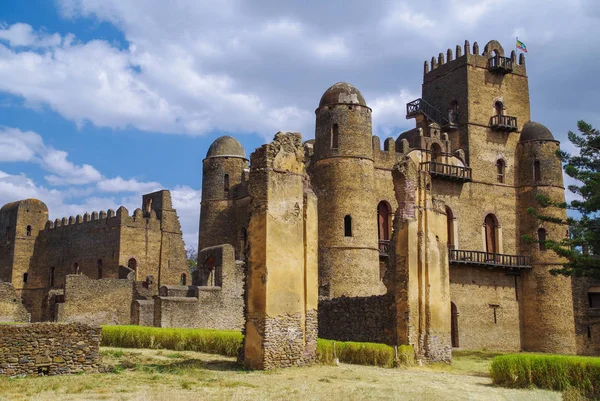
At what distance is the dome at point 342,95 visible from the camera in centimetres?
3036

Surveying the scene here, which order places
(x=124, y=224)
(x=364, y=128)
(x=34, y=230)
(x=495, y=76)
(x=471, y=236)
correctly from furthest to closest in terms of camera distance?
(x=34, y=230) < (x=124, y=224) < (x=495, y=76) < (x=471, y=236) < (x=364, y=128)

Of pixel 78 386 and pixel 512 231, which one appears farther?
pixel 512 231

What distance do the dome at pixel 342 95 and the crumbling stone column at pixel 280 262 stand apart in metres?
11.4

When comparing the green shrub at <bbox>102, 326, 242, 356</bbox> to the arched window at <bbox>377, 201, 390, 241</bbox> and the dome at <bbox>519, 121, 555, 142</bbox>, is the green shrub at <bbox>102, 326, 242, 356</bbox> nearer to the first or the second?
the arched window at <bbox>377, 201, 390, 241</bbox>

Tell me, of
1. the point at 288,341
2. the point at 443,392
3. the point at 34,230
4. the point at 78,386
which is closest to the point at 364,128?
the point at 288,341

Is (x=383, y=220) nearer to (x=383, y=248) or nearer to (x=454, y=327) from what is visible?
(x=383, y=248)

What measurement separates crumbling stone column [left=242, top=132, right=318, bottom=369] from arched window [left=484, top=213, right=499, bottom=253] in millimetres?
18473

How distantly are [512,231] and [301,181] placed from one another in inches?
790

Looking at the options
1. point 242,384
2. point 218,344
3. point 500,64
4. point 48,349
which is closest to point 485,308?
Answer: point 500,64

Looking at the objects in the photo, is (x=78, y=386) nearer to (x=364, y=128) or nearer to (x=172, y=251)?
(x=364, y=128)

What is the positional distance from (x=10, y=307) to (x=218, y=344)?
1482cm

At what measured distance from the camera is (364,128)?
99.9ft

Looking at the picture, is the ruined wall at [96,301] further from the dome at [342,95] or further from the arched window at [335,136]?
the dome at [342,95]

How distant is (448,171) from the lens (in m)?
34.4
